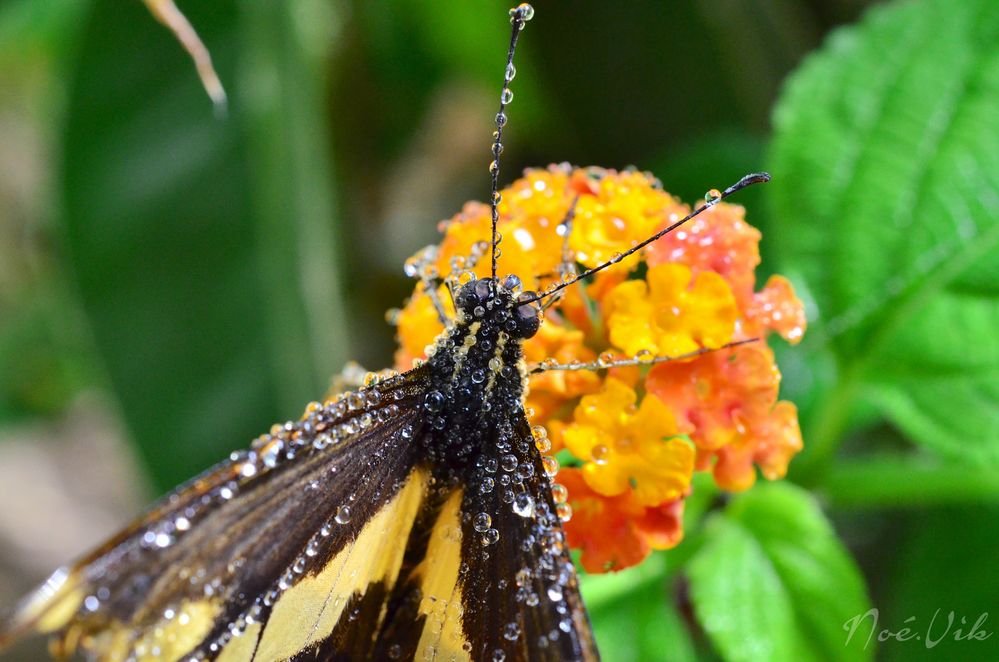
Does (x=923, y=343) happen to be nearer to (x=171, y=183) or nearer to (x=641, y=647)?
(x=641, y=647)

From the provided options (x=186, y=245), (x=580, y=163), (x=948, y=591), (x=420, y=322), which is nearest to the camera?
(x=420, y=322)

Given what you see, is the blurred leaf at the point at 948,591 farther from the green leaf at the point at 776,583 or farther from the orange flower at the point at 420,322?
the orange flower at the point at 420,322

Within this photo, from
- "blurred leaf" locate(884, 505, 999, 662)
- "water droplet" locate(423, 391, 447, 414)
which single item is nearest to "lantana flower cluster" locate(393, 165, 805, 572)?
"water droplet" locate(423, 391, 447, 414)

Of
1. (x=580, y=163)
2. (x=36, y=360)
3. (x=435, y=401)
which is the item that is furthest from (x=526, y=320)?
(x=36, y=360)

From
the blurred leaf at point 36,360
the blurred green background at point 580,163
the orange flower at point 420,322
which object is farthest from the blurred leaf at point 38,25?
the orange flower at point 420,322

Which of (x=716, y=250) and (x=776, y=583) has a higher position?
(x=716, y=250)

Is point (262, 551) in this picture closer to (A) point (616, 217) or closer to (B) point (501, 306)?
(B) point (501, 306)
